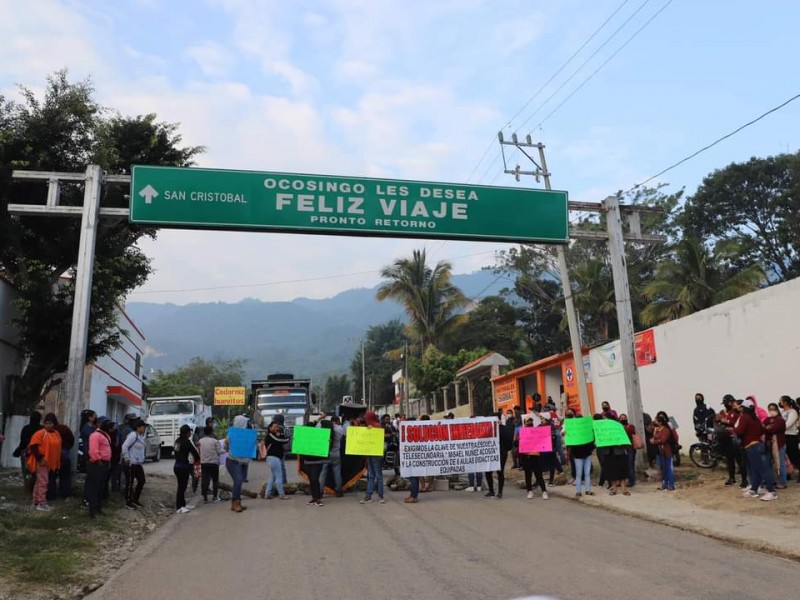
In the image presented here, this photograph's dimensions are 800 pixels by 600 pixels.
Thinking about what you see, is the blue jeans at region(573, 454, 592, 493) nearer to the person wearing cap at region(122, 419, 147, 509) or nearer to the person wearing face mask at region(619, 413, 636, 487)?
the person wearing face mask at region(619, 413, 636, 487)

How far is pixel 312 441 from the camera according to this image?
1393 cm

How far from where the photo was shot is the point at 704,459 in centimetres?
1561

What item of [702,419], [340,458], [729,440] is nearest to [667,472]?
[729,440]

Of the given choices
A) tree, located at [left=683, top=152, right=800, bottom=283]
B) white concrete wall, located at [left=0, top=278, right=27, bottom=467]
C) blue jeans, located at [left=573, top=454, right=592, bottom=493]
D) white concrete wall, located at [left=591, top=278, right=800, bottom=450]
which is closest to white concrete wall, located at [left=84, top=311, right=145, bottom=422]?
white concrete wall, located at [left=0, top=278, right=27, bottom=467]

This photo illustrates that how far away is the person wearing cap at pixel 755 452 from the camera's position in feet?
37.7

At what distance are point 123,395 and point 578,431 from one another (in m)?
31.7

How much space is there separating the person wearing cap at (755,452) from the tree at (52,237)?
1344 centimetres

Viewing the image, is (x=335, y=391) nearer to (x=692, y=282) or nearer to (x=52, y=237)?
(x=692, y=282)

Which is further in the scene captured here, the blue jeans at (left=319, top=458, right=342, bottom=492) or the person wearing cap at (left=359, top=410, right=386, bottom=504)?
the blue jeans at (left=319, top=458, right=342, bottom=492)

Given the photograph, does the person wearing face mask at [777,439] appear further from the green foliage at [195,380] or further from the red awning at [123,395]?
the green foliage at [195,380]

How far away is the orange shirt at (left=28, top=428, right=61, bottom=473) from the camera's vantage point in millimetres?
10727

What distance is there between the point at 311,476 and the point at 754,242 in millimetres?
37716

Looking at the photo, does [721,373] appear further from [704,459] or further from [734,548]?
[734,548]

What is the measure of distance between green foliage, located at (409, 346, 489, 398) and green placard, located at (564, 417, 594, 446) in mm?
27485
